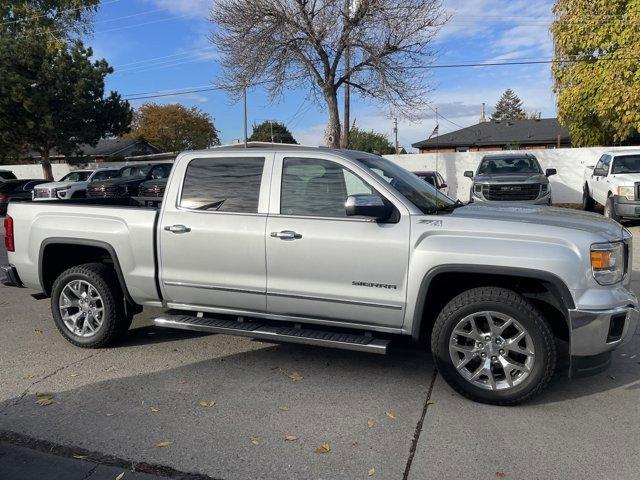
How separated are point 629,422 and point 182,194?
386 cm

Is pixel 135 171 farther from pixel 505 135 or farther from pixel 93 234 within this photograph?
pixel 505 135

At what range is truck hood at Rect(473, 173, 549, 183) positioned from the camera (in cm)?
1348

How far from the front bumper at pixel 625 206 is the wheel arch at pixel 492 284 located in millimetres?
9596

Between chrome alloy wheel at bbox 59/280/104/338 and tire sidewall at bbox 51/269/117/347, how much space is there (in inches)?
1.3

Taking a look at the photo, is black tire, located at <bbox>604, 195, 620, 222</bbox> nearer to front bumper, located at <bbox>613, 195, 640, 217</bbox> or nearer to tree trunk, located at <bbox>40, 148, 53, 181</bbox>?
front bumper, located at <bbox>613, 195, 640, 217</bbox>

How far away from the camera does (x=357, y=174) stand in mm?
4371

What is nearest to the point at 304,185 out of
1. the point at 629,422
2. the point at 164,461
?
the point at 164,461

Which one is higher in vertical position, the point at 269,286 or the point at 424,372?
the point at 269,286

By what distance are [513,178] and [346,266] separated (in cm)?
1059

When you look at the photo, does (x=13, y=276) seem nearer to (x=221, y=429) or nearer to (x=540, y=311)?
(x=221, y=429)

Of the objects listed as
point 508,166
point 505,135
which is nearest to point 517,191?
point 508,166

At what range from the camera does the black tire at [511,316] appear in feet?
12.5

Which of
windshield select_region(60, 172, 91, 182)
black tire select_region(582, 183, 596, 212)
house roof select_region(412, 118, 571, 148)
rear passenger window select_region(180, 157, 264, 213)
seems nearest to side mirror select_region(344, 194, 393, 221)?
rear passenger window select_region(180, 157, 264, 213)

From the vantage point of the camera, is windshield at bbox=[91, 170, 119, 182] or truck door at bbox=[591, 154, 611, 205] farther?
windshield at bbox=[91, 170, 119, 182]
